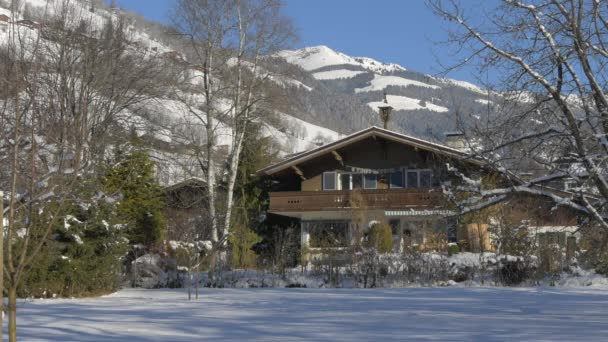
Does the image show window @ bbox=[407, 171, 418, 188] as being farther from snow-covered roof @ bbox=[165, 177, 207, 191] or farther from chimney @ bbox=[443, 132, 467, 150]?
chimney @ bbox=[443, 132, 467, 150]

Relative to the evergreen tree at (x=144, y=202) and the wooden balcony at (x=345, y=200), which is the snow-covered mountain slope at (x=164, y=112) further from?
the wooden balcony at (x=345, y=200)

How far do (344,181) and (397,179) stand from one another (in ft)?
8.46

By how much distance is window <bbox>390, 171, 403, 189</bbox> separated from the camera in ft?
128

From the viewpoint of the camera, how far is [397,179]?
128 feet

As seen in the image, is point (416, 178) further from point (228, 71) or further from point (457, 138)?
point (457, 138)

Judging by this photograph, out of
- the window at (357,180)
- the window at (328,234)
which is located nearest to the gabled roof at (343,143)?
the window at (357,180)

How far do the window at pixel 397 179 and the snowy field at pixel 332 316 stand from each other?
1966 centimetres

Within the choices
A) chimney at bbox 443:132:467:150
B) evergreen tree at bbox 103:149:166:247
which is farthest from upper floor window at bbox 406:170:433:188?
chimney at bbox 443:132:467:150

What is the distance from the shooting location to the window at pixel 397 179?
3891cm

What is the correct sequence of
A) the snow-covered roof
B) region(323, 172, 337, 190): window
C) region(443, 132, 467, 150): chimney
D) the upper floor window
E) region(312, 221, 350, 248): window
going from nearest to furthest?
region(443, 132, 467, 150): chimney → region(312, 221, 350, 248): window → the snow-covered roof → the upper floor window → region(323, 172, 337, 190): window

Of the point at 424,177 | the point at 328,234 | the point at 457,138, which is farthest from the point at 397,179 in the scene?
the point at 457,138

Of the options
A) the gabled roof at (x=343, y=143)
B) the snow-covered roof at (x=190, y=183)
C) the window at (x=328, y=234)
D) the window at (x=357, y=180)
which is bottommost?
the window at (x=328, y=234)

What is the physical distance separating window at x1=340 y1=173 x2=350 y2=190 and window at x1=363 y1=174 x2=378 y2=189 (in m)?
0.80

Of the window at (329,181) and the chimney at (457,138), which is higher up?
the window at (329,181)
